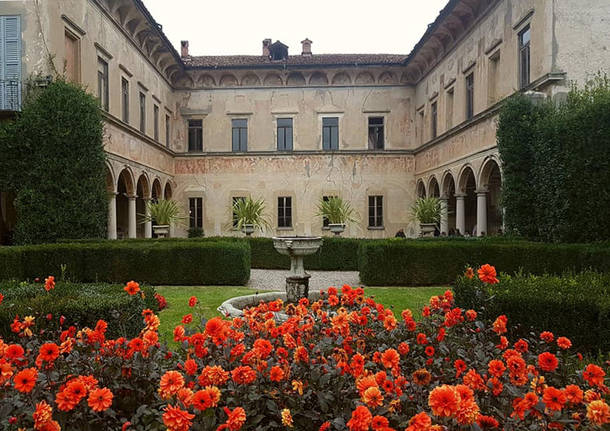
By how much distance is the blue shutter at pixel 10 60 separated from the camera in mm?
11688

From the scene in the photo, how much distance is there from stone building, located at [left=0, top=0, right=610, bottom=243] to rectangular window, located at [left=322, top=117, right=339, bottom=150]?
10 centimetres

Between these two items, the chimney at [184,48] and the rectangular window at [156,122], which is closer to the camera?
the rectangular window at [156,122]

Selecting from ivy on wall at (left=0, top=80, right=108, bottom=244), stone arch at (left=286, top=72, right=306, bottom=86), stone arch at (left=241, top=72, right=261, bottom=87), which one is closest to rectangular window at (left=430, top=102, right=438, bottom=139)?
stone arch at (left=286, top=72, right=306, bottom=86)

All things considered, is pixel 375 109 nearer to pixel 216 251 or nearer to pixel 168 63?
pixel 168 63

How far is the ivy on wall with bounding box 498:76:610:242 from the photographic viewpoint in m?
9.78

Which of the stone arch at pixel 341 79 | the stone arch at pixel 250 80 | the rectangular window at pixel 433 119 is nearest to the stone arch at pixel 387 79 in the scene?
the stone arch at pixel 341 79

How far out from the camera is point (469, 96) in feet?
55.5

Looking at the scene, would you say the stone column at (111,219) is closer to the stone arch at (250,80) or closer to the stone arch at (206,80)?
the stone arch at (206,80)

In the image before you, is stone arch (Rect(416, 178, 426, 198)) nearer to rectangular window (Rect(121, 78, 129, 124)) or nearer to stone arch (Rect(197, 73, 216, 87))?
stone arch (Rect(197, 73, 216, 87))

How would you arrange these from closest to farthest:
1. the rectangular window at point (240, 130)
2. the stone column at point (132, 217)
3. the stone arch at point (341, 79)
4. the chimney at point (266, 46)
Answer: the stone column at point (132, 217) < the stone arch at point (341, 79) < the rectangular window at point (240, 130) < the chimney at point (266, 46)

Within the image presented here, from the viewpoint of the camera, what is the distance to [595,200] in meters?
9.85

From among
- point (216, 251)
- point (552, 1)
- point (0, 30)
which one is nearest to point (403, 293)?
point (216, 251)

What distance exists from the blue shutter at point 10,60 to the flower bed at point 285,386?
36.7 feet

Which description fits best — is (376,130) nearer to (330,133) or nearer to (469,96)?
(330,133)
